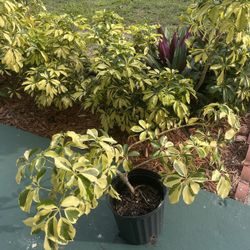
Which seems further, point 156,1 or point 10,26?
point 156,1

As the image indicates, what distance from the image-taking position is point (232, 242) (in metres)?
2.24

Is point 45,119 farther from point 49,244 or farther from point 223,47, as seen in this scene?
point 49,244

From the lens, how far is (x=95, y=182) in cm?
153

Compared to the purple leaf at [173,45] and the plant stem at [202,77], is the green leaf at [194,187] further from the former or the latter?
the purple leaf at [173,45]

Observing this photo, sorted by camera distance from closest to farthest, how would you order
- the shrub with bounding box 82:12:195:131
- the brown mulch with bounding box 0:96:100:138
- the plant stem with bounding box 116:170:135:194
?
the plant stem with bounding box 116:170:135:194, the shrub with bounding box 82:12:195:131, the brown mulch with bounding box 0:96:100:138

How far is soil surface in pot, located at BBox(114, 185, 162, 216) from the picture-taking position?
214 cm

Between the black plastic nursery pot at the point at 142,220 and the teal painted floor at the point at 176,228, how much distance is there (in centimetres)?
8

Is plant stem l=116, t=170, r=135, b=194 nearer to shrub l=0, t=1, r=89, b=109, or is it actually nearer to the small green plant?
shrub l=0, t=1, r=89, b=109

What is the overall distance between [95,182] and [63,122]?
1.76m

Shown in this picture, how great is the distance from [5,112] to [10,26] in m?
0.82

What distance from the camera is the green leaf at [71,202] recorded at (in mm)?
1465

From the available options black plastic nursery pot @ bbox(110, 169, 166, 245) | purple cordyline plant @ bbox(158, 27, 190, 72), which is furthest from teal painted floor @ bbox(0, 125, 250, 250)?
purple cordyline plant @ bbox(158, 27, 190, 72)

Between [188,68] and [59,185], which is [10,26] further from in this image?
[59,185]

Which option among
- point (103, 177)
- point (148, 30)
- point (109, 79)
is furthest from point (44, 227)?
point (148, 30)
